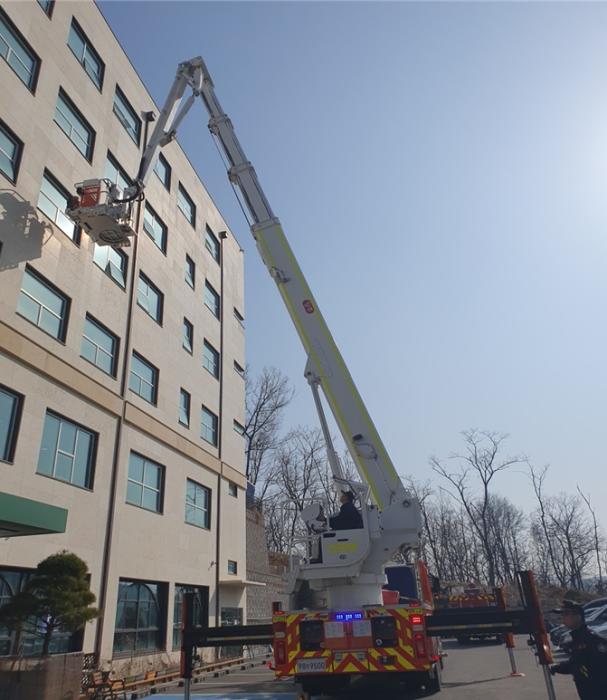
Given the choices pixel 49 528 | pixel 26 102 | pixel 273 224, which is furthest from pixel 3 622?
pixel 26 102

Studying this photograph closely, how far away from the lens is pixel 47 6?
17766mm

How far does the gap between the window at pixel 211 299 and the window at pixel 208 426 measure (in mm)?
5535

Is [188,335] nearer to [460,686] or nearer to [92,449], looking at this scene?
[92,449]

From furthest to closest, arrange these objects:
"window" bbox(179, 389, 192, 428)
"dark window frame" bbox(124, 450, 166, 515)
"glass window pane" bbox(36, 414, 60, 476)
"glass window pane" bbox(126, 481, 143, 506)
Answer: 1. "window" bbox(179, 389, 192, 428)
2. "dark window frame" bbox(124, 450, 166, 515)
3. "glass window pane" bbox(126, 481, 143, 506)
4. "glass window pane" bbox(36, 414, 60, 476)

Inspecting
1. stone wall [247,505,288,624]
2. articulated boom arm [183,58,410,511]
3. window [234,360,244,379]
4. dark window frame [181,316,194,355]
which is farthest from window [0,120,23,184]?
stone wall [247,505,288,624]

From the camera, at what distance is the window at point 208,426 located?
24681 millimetres

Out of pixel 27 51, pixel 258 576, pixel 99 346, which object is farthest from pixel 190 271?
pixel 258 576

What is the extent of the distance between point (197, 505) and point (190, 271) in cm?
1092

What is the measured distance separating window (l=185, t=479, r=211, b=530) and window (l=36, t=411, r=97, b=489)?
673 cm

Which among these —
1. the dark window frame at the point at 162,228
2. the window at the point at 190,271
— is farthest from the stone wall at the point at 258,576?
the dark window frame at the point at 162,228

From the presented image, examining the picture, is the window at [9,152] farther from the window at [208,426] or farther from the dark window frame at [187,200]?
the window at [208,426]

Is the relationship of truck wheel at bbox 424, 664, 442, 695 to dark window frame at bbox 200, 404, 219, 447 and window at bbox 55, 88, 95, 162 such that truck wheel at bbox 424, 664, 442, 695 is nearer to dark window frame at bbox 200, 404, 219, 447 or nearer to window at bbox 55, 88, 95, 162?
dark window frame at bbox 200, 404, 219, 447

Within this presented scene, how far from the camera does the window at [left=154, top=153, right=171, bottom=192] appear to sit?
2459cm

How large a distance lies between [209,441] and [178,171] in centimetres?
1319
